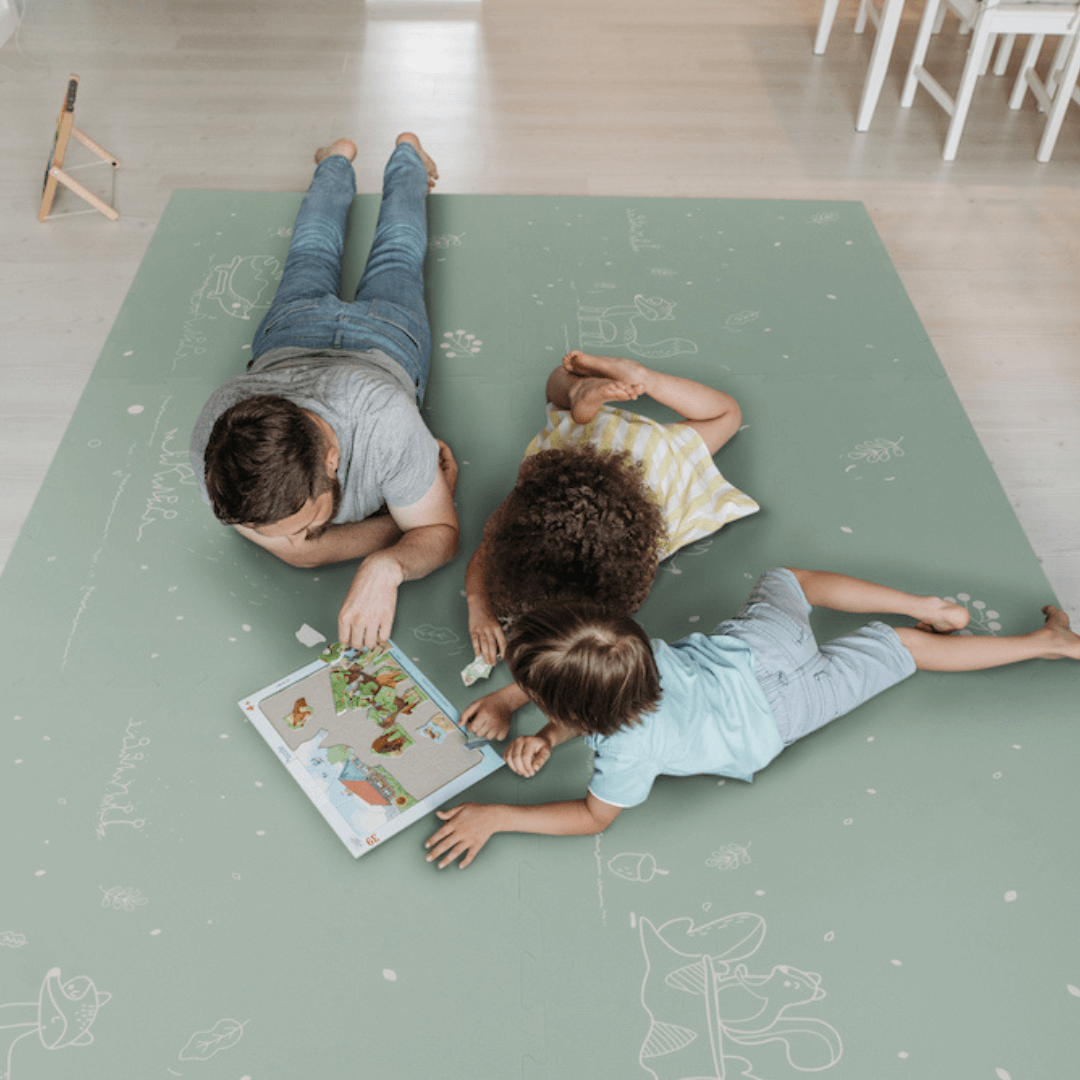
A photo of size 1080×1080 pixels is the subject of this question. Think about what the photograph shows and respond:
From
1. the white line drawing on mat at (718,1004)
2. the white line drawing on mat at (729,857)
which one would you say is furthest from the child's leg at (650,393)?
the white line drawing on mat at (718,1004)

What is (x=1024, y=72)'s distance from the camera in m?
3.39

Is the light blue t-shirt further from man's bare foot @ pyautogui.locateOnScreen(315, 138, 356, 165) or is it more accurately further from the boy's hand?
man's bare foot @ pyautogui.locateOnScreen(315, 138, 356, 165)

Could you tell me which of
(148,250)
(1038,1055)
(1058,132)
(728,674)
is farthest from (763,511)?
(1058,132)

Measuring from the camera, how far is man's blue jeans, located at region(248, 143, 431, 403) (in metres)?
1.87

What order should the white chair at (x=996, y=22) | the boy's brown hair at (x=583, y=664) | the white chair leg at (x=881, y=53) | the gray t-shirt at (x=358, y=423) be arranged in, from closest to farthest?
the boy's brown hair at (x=583, y=664) → the gray t-shirt at (x=358, y=423) → the white chair at (x=996, y=22) → the white chair leg at (x=881, y=53)

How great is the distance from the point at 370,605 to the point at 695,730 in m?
0.59

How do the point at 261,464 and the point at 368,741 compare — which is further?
the point at 368,741

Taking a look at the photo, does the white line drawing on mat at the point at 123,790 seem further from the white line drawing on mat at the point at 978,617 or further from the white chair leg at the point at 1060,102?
the white chair leg at the point at 1060,102

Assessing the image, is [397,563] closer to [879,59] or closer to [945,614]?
[945,614]

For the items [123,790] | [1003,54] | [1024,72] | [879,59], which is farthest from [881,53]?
[123,790]

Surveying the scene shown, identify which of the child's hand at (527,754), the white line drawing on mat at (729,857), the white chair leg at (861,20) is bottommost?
the white line drawing on mat at (729,857)

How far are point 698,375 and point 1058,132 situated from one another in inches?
85.0

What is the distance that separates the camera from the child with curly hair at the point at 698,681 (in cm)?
118

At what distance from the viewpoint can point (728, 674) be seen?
4.68ft
